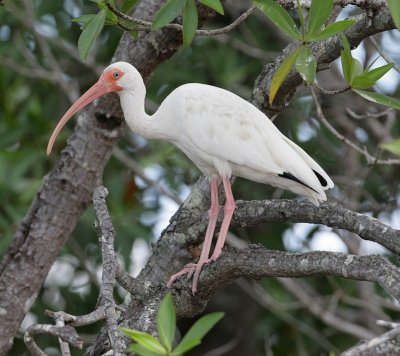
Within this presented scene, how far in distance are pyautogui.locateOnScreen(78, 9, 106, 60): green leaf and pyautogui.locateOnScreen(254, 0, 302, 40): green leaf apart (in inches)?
28.6

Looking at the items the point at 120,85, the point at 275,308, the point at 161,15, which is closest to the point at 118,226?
the point at 275,308

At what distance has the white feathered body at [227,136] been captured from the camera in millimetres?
5137

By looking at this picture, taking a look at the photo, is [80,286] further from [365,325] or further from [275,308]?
[365,325]

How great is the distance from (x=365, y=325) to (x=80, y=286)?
99.2 inches

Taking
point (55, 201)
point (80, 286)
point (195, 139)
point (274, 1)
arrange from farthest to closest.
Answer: point (80, 286) < point (55, 201) < point (195, 139) < point (274, 1)

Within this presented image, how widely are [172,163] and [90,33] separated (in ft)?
15.1

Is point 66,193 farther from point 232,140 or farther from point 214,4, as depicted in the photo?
point 214,4

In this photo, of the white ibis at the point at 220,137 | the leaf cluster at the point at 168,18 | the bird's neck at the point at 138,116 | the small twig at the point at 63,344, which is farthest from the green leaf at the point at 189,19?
the bird's neck at the point at 138,116

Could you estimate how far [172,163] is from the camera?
879cm

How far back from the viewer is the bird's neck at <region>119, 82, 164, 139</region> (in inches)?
217

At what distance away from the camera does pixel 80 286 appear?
8836mm

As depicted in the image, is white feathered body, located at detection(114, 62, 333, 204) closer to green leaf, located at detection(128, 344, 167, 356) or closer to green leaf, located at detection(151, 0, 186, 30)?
green leaf, located at detection(151, 0, 186, 30)

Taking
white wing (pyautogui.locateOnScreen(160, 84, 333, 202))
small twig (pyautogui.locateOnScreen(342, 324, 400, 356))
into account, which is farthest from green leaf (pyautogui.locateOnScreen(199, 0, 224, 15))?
small twig (pyautogui.locateOnScreen(342, 324, 400, 356))

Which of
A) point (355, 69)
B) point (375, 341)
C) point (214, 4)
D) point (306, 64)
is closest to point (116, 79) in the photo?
point (214, 4)
